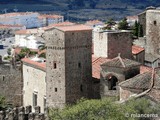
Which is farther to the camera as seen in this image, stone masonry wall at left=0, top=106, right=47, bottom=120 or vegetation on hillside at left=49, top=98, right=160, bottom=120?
stone masonry wall at left=0, top=106, right=47, bottom=120

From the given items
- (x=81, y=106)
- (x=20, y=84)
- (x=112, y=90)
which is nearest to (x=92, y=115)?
(x=81, y=106)

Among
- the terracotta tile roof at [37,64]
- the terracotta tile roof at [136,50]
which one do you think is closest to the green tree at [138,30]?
the terracotta tile roof at [136,50]

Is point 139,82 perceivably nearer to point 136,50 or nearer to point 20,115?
point 20,115

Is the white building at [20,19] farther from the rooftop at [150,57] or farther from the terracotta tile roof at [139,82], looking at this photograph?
the terracotta tile roof at [139,82]

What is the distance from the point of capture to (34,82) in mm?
39938

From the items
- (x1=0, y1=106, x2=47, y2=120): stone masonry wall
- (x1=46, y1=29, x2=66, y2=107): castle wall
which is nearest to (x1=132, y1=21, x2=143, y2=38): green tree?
(x1=46, y1=29, x2=66, y2=107): castle wall

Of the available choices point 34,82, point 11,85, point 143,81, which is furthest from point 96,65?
point 11,85

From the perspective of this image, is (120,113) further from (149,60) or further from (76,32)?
(149,60)

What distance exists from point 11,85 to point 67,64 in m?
9.04

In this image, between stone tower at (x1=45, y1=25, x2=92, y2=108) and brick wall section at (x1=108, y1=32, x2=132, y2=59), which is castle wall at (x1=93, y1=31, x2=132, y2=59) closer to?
brick wall section at (x1=108, y1=32, x2=132, y2=59)

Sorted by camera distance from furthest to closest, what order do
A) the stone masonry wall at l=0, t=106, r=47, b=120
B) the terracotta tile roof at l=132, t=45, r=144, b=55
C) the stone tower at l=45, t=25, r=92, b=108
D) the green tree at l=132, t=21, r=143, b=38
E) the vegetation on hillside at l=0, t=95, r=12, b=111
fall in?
the green tree at l=132, t=21, r=143, b=38 < the terracotta tile roof at l=132, t=45, r=144, b=55 < the vegetation on hillside at l=0, t=95, r=12, b=111 < the stone tower at l=45, t=25, r=92, b=108 < the stone masonry wall at l=0, t=106, r=47, b=120

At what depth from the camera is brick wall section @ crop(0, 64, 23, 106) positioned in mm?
41812

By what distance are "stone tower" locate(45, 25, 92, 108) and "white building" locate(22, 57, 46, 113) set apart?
3267mm

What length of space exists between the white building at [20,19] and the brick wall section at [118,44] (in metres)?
146
